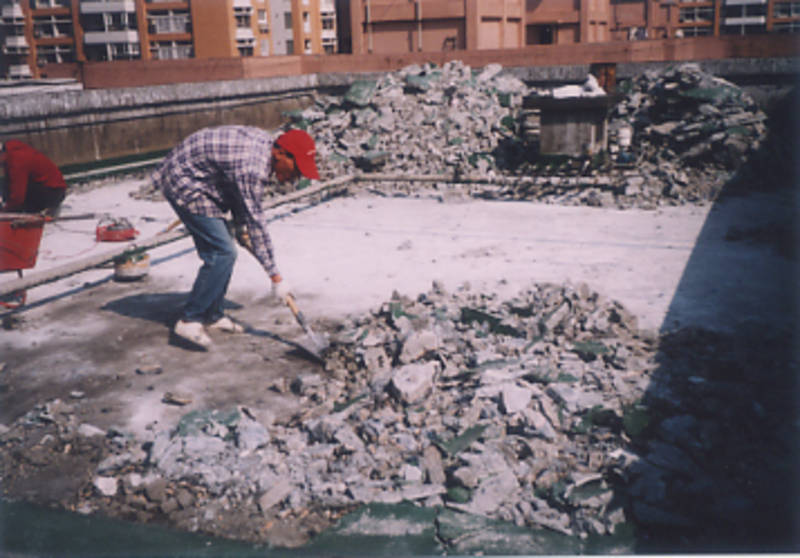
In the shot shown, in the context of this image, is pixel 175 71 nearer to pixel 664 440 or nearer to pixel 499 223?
pixel 499 223

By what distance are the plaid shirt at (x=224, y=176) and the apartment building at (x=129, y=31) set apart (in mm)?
47538

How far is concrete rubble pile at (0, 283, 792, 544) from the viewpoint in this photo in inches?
129

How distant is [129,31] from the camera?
56.5 m

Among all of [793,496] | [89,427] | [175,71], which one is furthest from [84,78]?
[793,496]

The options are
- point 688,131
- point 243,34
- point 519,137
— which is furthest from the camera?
point 243,34

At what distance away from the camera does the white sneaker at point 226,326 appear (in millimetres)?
5461

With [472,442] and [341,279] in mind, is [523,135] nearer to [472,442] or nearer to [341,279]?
[341,279]

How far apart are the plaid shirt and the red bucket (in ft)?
4.12

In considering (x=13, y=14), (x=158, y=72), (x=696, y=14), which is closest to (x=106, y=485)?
(x=158, y=72)

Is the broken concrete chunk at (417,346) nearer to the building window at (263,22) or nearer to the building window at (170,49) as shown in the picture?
the building window at (170,49)

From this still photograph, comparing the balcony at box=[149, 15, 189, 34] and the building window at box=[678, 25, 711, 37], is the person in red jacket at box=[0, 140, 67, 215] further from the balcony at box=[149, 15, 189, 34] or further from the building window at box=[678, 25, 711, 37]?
the building window at box=[678, 25, 711, 37]

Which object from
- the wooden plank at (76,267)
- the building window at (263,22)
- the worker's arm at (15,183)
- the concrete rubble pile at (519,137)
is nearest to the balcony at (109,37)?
the building window at (263,22)

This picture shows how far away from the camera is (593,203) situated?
9922mm

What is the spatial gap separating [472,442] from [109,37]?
6184 centimetres
